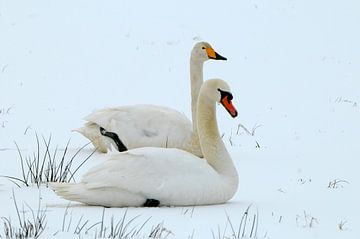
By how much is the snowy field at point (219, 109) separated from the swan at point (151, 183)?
0.38ft

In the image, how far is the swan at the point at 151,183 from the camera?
19.9ft

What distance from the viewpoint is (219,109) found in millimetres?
13914

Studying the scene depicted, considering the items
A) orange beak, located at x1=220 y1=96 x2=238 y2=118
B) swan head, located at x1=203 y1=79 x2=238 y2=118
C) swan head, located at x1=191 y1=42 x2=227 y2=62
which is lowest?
orange beak, located at x1=220 y1=96 x2=238 y2=118

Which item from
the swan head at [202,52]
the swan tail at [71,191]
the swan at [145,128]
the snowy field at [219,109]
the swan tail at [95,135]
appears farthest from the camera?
the swan head at [202,52]

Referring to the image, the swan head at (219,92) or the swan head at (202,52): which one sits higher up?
the swan head at (202,52)

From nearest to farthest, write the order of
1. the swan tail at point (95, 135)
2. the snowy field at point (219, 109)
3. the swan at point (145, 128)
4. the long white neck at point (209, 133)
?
the snowy field at point (219, 109) < the long white neck at point (209, 133) < the swan at point (145, 128) < the swan tail at point (95, 135)

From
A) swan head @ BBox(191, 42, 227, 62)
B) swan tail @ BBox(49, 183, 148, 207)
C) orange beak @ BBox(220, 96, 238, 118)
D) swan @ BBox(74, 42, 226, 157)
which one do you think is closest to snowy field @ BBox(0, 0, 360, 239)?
swan tail @ BBox(49, 183, 148, 207)

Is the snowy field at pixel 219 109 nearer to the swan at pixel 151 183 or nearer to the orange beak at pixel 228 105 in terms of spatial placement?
the swan at pixel 151 183

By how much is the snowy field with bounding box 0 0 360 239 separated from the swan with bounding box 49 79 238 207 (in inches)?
4.5

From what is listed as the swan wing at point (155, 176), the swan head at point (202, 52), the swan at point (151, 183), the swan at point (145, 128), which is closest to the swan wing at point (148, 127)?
the swan at point (145, 128)

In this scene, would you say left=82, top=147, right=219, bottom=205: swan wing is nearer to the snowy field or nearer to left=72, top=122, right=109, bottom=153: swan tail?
the snowy field

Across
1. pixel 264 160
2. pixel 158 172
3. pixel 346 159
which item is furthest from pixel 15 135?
pixel 158 172

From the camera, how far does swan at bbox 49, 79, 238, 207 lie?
605 cm

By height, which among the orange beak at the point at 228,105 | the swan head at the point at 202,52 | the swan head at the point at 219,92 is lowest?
the orange beak at the point at 228,105
